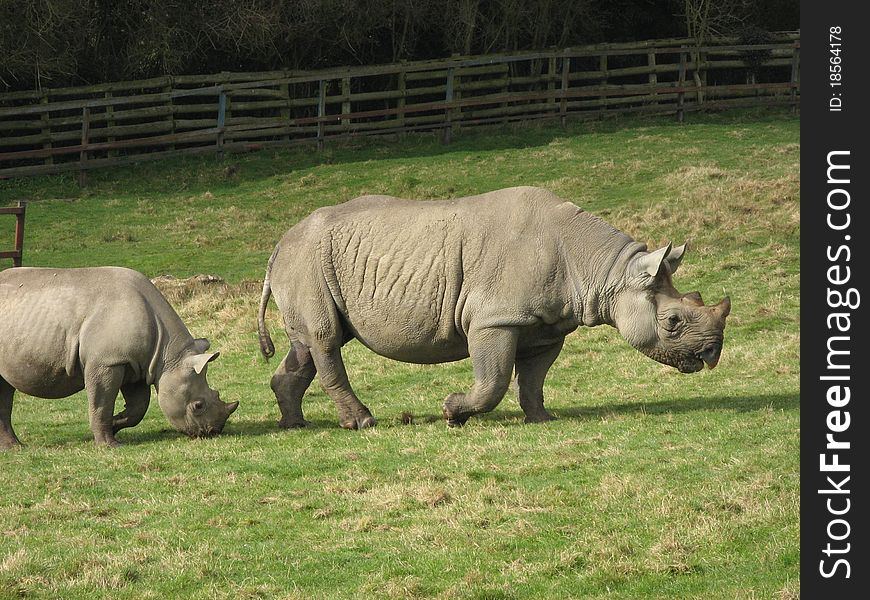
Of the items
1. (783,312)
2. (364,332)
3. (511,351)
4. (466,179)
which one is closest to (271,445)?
(364,332)

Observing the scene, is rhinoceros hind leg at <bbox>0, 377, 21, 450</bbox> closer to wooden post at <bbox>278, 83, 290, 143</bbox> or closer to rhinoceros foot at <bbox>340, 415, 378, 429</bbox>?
rhinoceros foot at <bbox>340, 415, 378, 429</bbox>

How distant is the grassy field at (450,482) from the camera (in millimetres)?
8117

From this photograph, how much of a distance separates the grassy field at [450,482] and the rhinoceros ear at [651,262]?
142 cm

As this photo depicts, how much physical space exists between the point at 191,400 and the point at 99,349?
103 centimetres

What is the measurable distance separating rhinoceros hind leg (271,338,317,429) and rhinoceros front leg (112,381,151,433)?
1.33 metres

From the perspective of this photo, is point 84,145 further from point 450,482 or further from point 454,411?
point 450,482

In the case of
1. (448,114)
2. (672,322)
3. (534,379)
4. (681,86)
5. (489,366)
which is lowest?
(534,379)

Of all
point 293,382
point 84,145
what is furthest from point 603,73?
point 293,382

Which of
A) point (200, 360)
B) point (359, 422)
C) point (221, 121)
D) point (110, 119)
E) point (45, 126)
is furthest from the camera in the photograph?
point (221, 121)

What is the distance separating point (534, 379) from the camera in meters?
12.9

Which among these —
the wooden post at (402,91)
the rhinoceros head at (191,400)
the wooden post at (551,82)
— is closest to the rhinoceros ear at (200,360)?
the rhinoceros head at (191,400)

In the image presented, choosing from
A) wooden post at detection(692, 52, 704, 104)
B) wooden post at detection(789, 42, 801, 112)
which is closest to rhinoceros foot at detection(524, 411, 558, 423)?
wooden post at detection(692, 52, 704, 104)

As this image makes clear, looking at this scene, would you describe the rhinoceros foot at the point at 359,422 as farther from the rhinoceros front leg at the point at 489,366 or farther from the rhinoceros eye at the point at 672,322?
the rhinoceros eye at the point at 672,322

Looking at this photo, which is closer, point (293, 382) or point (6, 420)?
point (6, 420)
